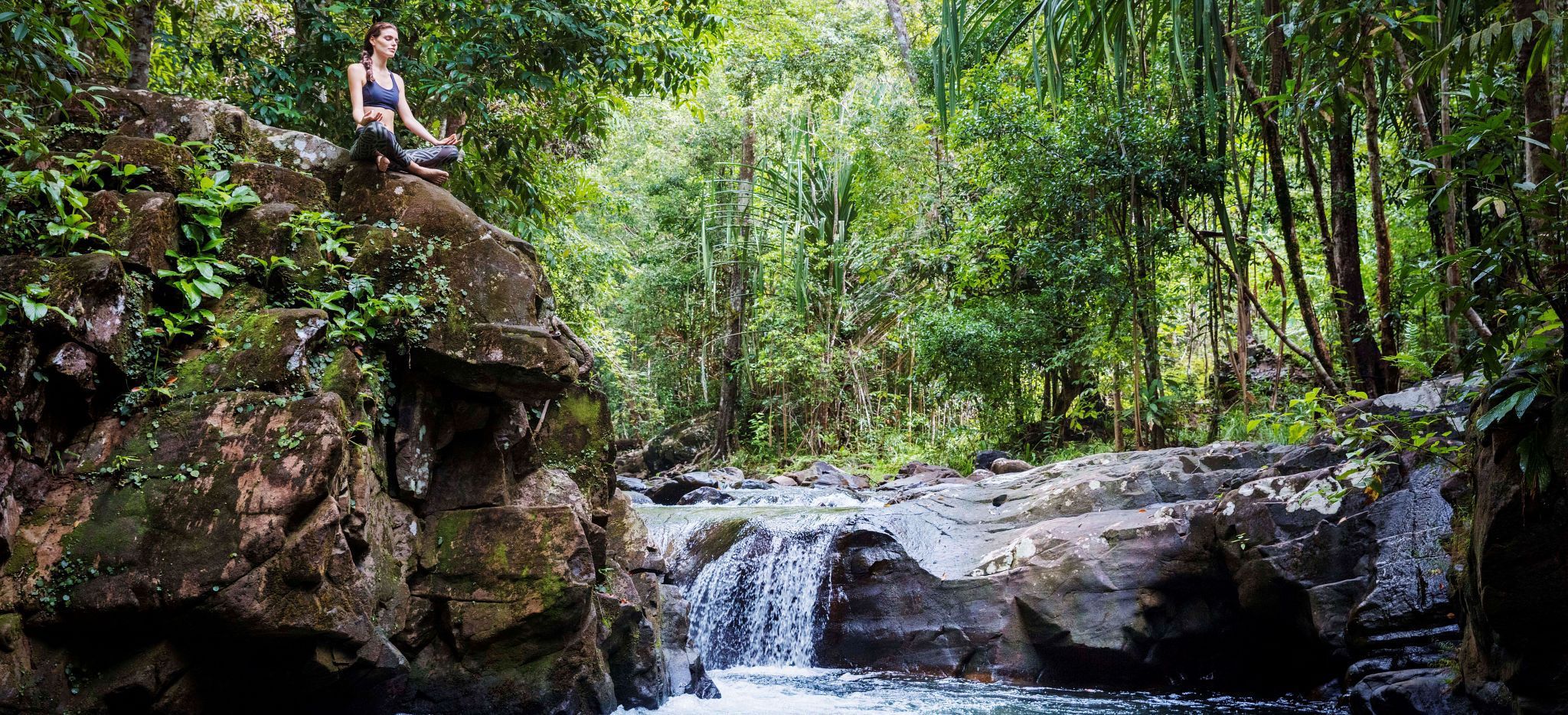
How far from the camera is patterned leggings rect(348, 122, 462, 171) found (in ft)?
16.7

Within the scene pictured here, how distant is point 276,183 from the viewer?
5062 mm

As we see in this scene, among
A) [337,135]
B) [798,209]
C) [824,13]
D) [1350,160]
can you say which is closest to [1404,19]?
[1350,160]

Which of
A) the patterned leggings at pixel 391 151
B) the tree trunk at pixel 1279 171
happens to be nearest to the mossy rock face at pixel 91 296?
the patterned leggings at pixel 391 151

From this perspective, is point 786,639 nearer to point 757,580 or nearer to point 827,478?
point 757,580

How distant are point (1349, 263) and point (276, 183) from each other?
8.20m

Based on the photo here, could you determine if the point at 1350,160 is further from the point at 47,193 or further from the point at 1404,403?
the point at 47,193

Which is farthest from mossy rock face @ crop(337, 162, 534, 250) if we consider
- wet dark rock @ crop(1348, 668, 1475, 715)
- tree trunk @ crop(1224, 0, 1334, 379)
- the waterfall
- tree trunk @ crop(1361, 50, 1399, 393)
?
tree trunk @ crop(1361, 50, 1399, 393)

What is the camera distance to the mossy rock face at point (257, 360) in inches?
165

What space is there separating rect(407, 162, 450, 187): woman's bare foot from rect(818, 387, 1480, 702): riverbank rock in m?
4.33

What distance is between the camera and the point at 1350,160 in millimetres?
7977

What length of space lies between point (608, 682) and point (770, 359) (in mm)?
11402

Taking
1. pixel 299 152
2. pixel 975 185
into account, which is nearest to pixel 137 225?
pixel 299 152

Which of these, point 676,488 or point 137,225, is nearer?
point 137,225

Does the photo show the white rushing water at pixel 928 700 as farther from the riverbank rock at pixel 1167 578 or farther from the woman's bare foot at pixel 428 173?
the woman's bare foot at pixel 428 173
